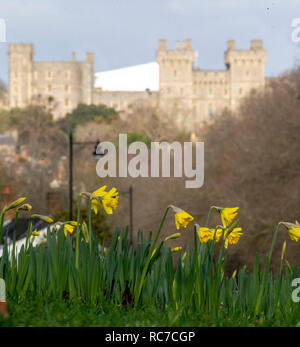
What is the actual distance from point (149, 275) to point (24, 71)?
14492 cm

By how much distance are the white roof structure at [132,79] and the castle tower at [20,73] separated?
12474 mm

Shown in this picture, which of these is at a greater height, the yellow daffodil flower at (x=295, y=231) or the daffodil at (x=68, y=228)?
the yellow daffodil flower at (x=295, y=231)

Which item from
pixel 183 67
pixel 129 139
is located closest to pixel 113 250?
pixel 129 139

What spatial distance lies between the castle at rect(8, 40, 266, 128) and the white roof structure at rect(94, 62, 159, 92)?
925 mm

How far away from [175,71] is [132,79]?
7.37m

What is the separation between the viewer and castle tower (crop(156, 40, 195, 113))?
147500mm

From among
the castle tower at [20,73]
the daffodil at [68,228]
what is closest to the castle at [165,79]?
the castle tower at [20,73]

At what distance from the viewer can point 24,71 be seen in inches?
5807

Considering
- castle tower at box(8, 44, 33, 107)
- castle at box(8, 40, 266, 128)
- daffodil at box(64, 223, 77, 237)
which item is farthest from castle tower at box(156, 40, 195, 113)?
daffodil at box(64, 223, 77, 237)

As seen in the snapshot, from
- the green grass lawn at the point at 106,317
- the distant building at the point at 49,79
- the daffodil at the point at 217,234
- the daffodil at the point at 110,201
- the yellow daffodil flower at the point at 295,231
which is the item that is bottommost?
the green grass lawn at the point at 106,317

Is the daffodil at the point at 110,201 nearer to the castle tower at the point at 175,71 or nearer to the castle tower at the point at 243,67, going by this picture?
the castle tower at the point at 175,71

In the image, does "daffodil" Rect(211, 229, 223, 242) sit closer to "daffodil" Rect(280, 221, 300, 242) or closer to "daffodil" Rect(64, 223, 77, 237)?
"daffodil" Rect(280, 221, 300, 242)

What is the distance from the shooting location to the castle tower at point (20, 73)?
146 metres
